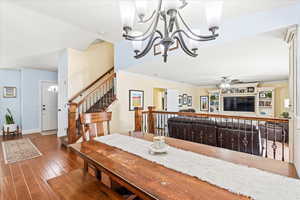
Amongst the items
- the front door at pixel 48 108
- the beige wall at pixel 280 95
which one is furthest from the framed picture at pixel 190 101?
the front door at pixel 48 108

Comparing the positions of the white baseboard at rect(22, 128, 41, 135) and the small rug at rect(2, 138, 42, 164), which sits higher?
the white baseboard at rect(22, 128, 41, 135)

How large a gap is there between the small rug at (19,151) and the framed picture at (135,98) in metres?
2.61

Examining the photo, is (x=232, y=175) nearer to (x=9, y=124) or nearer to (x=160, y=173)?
(x=160, y=173)

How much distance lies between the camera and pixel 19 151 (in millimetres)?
3369

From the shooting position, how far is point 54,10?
244 cm

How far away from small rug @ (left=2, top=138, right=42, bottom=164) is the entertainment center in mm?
7863

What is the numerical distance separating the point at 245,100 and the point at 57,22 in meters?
7.99

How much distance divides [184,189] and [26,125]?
658 cm

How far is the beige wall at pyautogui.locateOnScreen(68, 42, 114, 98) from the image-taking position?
4.20 m

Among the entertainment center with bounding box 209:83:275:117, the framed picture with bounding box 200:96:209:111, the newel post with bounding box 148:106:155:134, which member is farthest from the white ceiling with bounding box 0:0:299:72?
the framed picture with bounding box 200:96:209:111

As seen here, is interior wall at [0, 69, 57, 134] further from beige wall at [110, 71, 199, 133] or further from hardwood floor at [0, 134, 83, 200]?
beige wall at [110, 71, 199, 133]

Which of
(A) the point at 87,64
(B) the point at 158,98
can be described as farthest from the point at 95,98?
(B) the point at 158,98

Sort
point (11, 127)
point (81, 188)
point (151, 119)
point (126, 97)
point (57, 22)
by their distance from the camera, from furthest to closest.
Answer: point (11, 127)
point (126, 97)
point (151, 119)
point (57, 22)
point (81, 188)

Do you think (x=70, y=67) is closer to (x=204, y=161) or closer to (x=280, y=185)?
(x=204, y=161)
